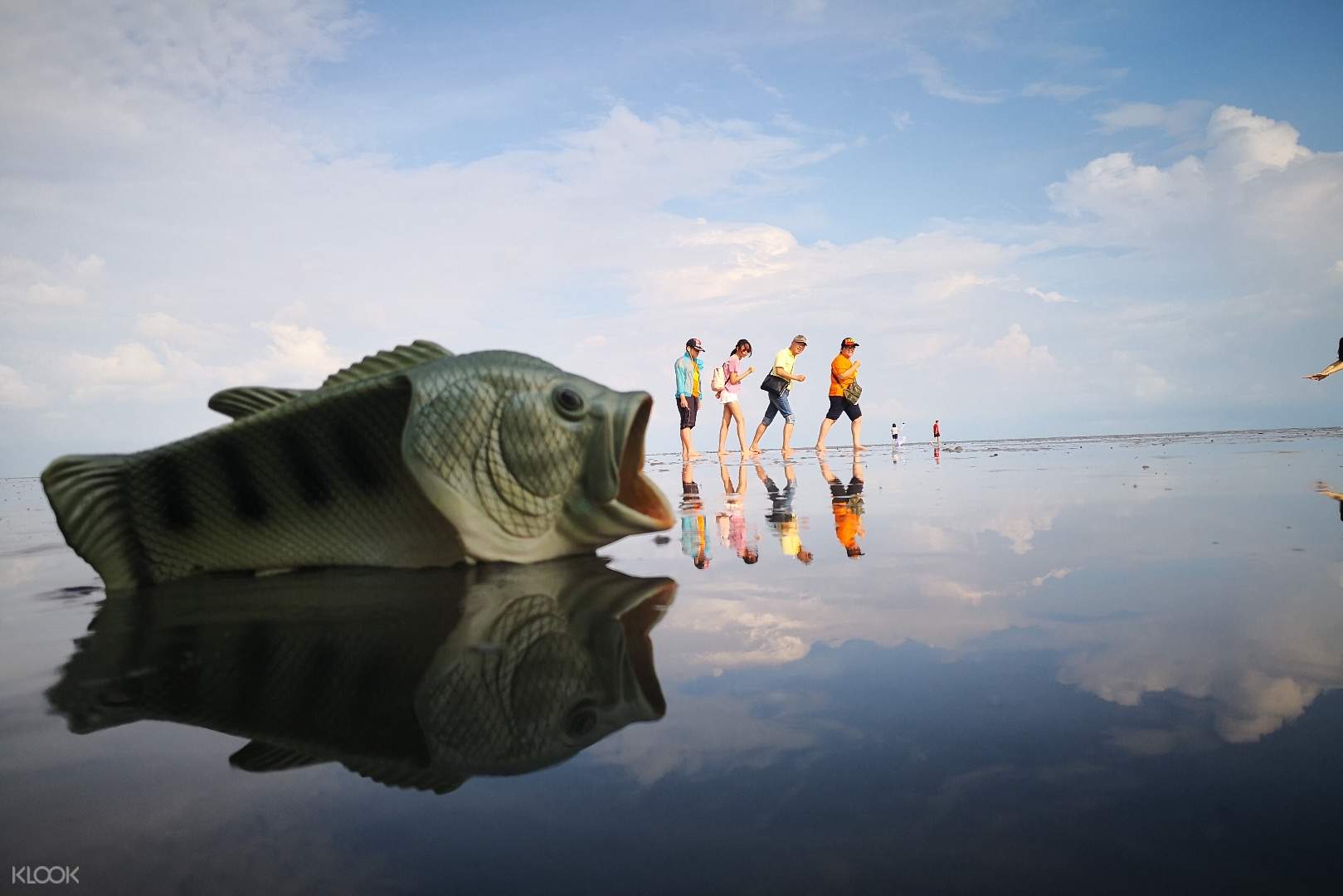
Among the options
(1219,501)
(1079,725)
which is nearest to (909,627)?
(1079,725)

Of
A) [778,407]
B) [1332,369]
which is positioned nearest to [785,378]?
[778,407]

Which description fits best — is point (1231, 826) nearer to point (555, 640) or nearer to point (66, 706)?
point (555, 640)

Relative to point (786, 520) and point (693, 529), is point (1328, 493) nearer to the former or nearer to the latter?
point (786, 520)

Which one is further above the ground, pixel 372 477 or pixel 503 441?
pixel 503 441

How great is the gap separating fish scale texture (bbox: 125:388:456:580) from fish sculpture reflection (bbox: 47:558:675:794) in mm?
288

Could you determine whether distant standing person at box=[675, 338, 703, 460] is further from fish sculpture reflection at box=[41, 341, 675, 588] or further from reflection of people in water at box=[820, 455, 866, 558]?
fish sculpture reflection at box=[41, 341, 675, 588]

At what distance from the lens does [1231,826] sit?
2.91 feet

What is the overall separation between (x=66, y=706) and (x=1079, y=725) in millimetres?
1865

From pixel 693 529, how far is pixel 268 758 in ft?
10.6

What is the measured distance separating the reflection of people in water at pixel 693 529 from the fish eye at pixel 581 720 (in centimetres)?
164

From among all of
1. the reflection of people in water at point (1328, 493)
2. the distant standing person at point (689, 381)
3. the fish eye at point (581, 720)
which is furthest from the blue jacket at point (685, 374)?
the fish eye at point (581, 720)

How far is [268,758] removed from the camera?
1.21m

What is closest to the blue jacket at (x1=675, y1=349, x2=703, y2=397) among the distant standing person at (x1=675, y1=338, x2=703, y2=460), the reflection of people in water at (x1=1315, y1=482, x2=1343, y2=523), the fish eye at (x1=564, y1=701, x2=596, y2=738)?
the distant standing person at (x1=675, y1=338, x2=703, y2=460)

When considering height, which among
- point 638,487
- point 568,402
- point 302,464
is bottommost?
point 638,487
